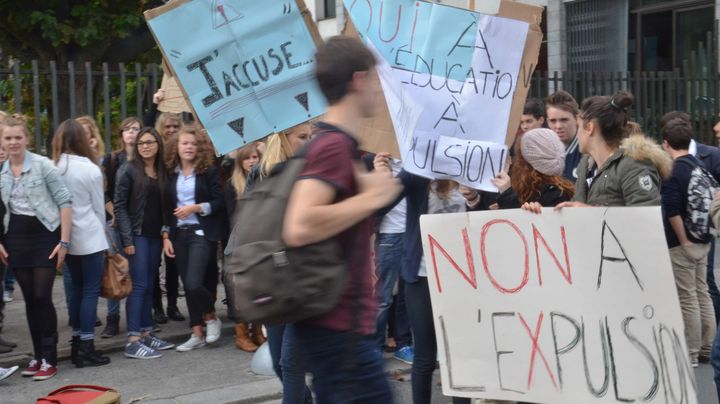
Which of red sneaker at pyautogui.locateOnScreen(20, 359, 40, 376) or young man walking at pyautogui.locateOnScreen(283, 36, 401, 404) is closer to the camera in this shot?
young man walking at pyautogui.locateOnScreen(283, 36, 401, 404)

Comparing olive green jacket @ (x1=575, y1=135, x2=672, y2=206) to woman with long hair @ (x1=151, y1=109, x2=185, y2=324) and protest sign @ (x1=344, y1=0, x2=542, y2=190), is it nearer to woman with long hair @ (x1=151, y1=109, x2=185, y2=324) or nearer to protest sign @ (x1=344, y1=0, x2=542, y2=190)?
protest sign @ (x1=344, y1=0, x2=542, y2=190)

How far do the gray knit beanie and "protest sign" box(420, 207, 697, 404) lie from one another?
18.7 inches

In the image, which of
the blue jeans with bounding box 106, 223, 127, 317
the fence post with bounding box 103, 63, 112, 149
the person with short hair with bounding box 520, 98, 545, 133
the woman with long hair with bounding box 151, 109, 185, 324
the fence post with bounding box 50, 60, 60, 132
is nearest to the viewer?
the person with short hair with bounding box 520, 98, 545, 133

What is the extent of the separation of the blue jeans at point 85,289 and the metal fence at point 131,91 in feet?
8.66

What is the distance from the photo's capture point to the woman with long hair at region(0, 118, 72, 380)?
6363 mm

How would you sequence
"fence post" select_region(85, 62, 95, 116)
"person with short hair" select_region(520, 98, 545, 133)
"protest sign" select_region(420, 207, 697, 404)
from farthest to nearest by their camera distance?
"fence post" select_region(85, 62, 95, 116) → "person with short hair" select_region(520, 98, 545, 133) → "protest sign" select_region(420, 207, 697, 404)

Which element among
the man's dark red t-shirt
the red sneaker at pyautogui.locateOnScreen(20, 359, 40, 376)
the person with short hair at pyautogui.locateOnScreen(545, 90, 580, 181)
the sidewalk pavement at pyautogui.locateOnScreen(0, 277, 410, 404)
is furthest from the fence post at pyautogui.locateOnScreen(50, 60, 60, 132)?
the man's dark red t-shirt

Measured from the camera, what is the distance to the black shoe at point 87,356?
22.2 feet

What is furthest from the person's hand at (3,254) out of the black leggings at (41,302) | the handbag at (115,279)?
the handbag at (115,279)

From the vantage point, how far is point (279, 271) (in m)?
2.75

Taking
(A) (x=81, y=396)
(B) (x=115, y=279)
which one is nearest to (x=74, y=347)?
(B) (x=115, y=279)

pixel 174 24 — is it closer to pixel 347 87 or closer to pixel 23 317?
pixel 347 87

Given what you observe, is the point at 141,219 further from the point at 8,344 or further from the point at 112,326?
the point at 8,344

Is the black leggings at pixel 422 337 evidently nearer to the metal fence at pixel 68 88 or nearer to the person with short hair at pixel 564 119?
the person with short hair at pixel 564 119
